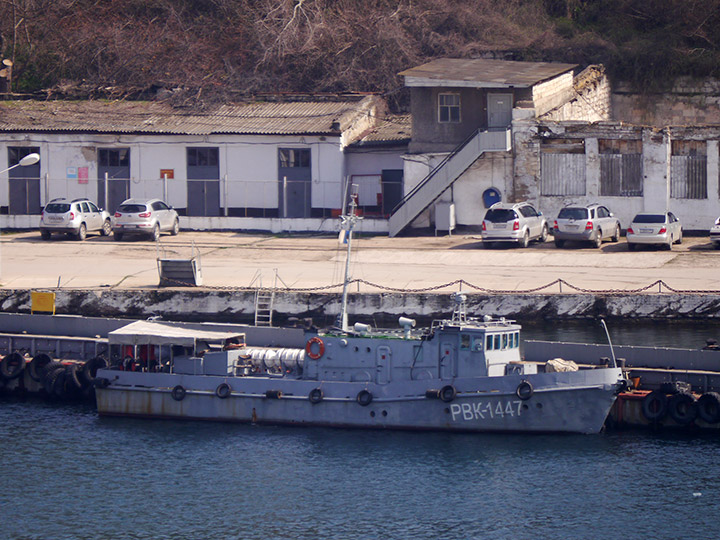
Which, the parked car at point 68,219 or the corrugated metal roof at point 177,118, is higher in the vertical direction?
the corrugated metal roof at point 177,118

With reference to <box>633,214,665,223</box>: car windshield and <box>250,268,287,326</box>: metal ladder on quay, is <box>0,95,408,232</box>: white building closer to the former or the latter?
<box>250,268,287,326</box>: metal ladder on quay

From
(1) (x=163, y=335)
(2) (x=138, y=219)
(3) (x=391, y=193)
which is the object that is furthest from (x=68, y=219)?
(1) (x=163, y=335)

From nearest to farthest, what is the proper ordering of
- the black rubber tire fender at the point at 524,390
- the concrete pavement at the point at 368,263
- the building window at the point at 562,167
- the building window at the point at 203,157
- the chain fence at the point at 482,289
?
the black rubber tire fender at the point at 524,390, the chain fence at the point at 482,289, the concrete pavement at the point at 368,263, the building window at the point at 562,167, the building window at the point at 203,157

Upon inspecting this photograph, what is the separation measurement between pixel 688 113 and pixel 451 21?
13.9 metres

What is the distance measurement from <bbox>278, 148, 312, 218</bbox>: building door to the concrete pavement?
10.4ft

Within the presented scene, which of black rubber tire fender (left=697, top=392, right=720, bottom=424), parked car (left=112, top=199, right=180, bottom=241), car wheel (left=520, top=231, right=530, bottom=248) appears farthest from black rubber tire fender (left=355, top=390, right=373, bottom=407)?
parked car (left=112, top=199, right=180, bottom=241)

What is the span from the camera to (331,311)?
40.1 meters

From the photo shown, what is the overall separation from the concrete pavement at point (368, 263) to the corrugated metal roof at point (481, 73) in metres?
6.98

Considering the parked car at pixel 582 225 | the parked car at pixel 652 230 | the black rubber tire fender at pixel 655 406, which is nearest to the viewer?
the black rubber tire fender at pixel 655 406

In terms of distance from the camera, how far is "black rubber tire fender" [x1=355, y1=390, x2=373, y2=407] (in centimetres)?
2955

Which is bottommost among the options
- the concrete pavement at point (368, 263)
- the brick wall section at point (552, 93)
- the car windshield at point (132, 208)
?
the concrete pavement at point (368, 263)

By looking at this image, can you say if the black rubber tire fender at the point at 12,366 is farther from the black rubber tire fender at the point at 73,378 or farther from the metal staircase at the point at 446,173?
the metal staircase at the point at 446,173

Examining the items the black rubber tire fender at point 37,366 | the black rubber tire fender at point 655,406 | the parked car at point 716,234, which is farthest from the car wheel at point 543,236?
the black rubber tire fender at point 37,366

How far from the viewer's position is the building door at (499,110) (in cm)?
5175
